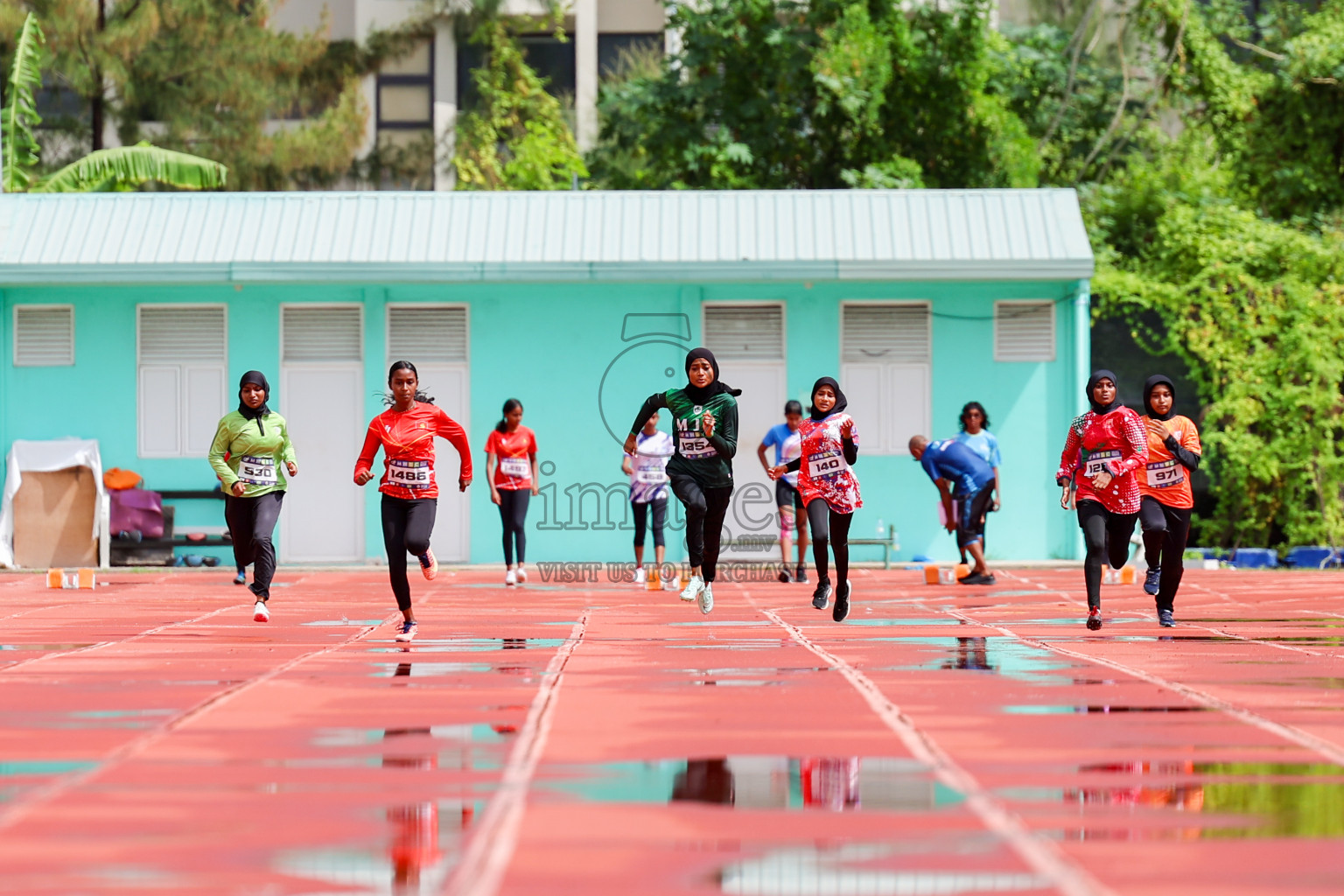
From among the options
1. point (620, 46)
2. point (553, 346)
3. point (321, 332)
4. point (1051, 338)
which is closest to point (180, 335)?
point (321, 332)

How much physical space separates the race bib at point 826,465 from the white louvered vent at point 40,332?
13.5 meters

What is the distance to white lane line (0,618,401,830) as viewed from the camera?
580 centimetres

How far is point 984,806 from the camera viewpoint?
18.9 ft

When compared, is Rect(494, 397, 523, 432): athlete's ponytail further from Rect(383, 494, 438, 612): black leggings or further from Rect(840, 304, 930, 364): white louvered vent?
Rect(840, 304, 930, 364): white louvered vent

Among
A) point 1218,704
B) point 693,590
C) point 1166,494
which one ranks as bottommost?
point 1218,704

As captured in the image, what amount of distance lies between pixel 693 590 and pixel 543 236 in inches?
410

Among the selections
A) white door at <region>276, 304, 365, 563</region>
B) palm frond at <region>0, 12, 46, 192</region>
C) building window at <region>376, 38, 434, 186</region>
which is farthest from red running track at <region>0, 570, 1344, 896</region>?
building window at <region>376, 38, 434, 186</region>

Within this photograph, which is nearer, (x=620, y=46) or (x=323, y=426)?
(x=323, y=426)

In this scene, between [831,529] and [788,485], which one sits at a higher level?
[788,485]

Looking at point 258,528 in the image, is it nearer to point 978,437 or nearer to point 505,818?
point 505,818

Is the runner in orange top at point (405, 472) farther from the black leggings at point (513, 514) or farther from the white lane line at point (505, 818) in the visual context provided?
the black leggings at point (513, 514)

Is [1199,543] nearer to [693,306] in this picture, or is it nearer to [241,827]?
[693,306]

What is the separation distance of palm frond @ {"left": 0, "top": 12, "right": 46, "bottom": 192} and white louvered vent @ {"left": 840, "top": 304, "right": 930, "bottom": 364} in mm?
12866

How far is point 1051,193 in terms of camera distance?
22656 mm
